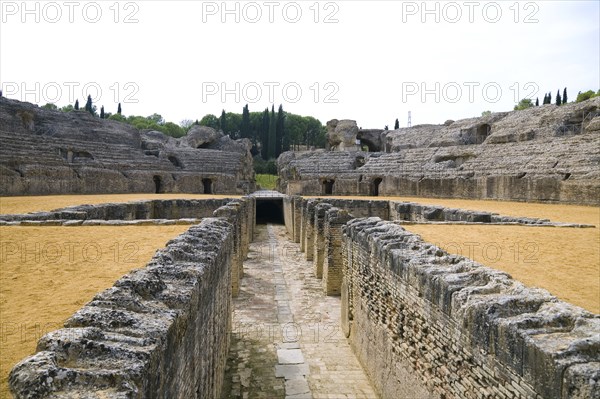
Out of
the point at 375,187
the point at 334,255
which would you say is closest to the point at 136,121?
the point at 375,187

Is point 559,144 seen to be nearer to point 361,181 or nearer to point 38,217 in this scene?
point 361,181

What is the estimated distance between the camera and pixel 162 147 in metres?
38.6

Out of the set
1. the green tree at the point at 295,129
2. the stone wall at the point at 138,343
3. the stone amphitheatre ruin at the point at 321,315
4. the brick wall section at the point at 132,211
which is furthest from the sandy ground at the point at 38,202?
the green tree at the point at 295,129

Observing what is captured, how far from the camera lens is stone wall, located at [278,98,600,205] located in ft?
74.0

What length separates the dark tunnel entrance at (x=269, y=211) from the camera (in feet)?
108

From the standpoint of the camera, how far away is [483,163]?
92.3ft

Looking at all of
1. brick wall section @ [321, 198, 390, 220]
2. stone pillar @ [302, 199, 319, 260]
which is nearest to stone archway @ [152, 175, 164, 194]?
brick wall section @ [321, 198, 390, 220]

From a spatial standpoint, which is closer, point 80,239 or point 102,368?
point 102,368

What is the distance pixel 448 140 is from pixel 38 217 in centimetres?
3110

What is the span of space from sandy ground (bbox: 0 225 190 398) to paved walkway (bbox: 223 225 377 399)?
99.1 inches

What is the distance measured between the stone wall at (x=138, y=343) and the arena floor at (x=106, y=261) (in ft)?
2.44

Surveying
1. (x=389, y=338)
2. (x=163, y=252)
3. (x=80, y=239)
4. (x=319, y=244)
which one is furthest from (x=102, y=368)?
(x=319, y=244)

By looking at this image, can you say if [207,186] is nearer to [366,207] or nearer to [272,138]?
[366,207]

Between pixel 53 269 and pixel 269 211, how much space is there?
90.4ft
